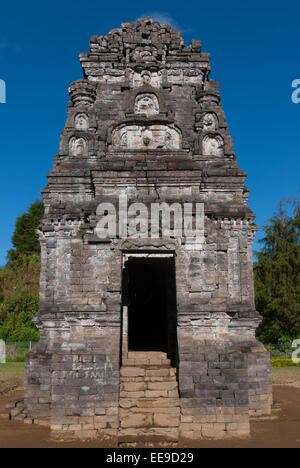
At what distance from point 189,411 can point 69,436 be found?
2586 millimetres

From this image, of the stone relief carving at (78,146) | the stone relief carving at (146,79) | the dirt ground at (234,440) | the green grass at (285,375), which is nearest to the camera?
the dirt ground at (234,440)

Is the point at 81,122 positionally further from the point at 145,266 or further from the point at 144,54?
the point at 145,266

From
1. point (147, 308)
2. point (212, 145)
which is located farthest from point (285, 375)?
point (212, 145)

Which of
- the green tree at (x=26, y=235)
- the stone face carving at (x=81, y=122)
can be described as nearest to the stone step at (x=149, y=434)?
the stone face carving at (x=81, y=122)

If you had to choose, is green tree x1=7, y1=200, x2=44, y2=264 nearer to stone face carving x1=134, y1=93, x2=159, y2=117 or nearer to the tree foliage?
the tree foliage

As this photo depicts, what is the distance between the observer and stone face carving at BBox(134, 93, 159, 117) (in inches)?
507

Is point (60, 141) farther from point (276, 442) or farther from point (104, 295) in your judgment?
point (276, 442)

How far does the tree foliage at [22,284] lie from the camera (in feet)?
98.1

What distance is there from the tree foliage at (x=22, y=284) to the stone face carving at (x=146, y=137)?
68.5 feet

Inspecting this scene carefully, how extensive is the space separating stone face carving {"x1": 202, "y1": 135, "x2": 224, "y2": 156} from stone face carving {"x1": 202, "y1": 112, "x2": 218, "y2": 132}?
370 mm

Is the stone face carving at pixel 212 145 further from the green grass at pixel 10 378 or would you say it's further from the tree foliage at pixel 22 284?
the tree foliage at pixel 22 284
